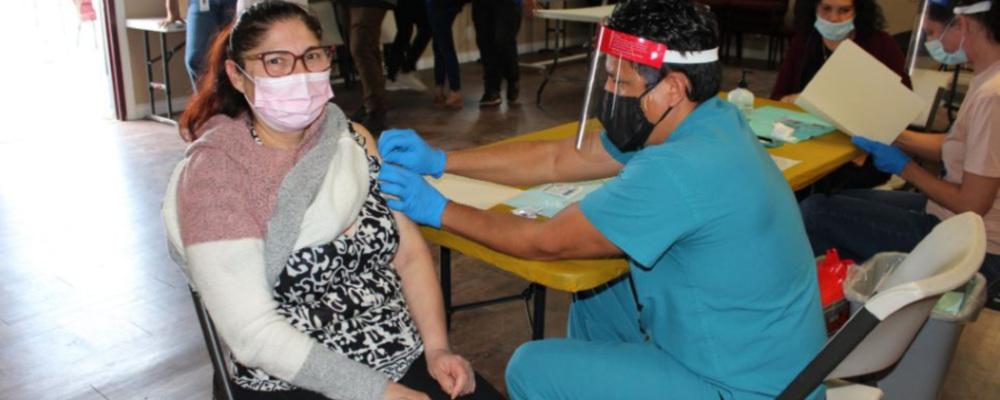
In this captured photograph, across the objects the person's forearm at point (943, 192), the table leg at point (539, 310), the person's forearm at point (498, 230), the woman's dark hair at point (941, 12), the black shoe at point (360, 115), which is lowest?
the black shoe at point (360, 115)

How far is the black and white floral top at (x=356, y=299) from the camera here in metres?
1.53

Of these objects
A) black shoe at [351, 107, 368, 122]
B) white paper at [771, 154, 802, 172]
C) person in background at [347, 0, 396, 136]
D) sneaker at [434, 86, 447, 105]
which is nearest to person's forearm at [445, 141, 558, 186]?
white paper at [771, 154, 802, 172]

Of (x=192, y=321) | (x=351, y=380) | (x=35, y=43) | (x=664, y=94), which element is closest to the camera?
(x=351, y=380)

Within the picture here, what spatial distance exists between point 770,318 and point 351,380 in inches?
28.8

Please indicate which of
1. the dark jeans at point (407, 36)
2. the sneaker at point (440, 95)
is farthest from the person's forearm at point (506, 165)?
the dark jeans at point (407, 36)

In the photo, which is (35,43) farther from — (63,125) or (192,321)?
(192,321)

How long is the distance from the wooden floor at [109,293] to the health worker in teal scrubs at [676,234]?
3.41 feet

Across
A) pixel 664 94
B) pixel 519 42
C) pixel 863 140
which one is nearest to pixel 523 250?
pixel 664 94

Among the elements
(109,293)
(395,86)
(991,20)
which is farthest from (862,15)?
(395,86)

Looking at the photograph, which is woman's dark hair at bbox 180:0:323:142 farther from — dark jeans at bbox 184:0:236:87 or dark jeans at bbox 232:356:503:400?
dark jeans at bbox 184:0:236:87

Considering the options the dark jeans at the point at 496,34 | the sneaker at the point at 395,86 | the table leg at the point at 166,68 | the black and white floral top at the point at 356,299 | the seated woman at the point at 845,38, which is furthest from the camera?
the sneaker at the point at 395,86

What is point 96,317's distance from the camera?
9.45 ft

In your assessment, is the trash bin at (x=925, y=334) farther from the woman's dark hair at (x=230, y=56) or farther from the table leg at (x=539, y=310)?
the woman's dark hair at (x=230, y=56)

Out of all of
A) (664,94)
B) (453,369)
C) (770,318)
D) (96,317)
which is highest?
(664,94)
